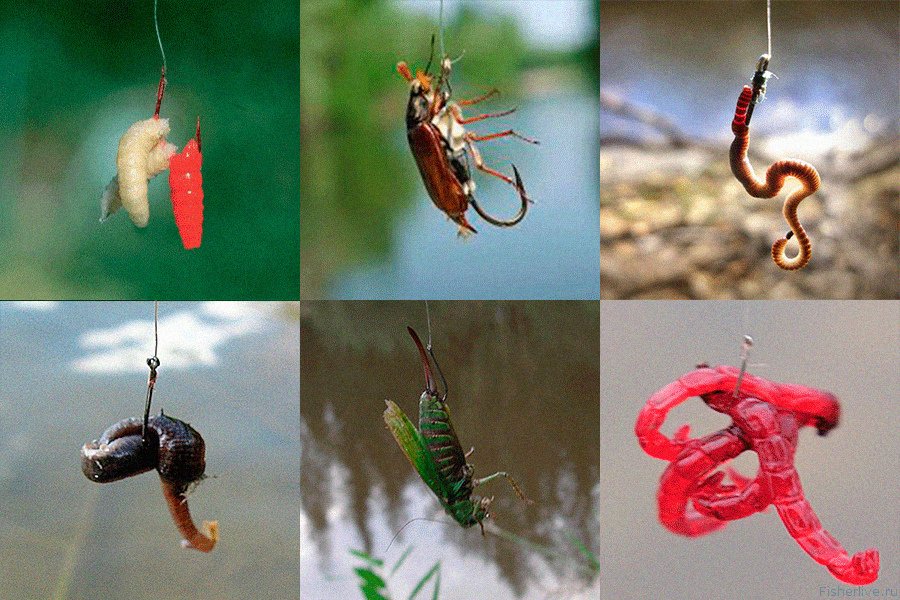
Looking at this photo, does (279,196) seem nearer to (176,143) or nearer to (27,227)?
(176,143)

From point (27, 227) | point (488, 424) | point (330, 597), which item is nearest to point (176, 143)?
point (27, 227)

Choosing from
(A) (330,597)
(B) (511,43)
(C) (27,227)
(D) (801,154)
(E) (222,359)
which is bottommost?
(A) (330,597)

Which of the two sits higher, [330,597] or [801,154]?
[801,154]

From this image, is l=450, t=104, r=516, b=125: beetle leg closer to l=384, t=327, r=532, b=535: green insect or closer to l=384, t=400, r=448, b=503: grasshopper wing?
l=384, t=327, r=532, b=535: green insect

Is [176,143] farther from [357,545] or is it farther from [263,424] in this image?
[357,545]

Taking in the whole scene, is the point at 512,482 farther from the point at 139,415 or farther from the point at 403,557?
the point at 139,415

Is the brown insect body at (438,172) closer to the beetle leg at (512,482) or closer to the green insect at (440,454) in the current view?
the green insect at (440,454)
